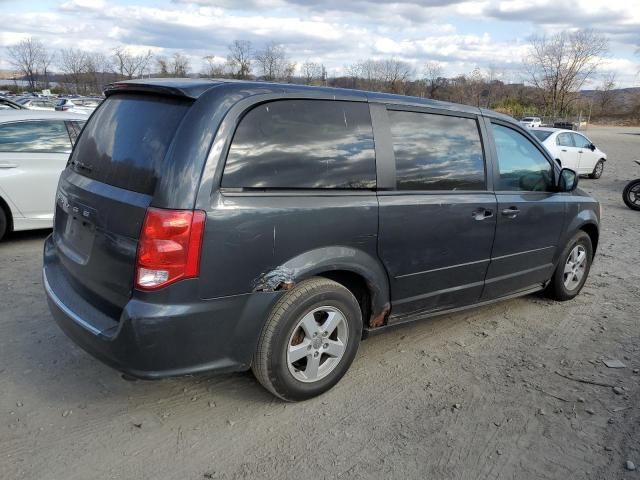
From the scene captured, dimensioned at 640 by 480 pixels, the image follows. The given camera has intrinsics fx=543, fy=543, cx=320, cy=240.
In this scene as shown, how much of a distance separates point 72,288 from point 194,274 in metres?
0.99

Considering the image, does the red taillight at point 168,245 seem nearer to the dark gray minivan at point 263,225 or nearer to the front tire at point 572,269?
the dark gray minivan at point 263,225

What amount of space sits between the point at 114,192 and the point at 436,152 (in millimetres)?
2096

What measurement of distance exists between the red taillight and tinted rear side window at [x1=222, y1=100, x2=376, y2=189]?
30 cm

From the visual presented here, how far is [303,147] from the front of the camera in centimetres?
303

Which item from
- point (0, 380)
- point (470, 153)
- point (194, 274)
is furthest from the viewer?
point (470, 153)

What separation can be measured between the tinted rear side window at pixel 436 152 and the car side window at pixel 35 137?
16.1 ft

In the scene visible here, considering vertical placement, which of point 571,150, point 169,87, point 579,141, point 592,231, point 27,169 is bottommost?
point 571,150

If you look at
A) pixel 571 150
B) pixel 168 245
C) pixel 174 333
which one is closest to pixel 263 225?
pixel 168 245

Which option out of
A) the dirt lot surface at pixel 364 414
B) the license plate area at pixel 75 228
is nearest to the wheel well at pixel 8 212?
the dirt lot surface at pixel 364 414

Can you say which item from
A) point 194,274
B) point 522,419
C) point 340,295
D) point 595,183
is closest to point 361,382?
point 340,295

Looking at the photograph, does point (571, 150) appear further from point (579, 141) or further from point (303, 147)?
point (303, 147)

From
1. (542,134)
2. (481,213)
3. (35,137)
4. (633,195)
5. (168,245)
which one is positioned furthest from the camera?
(542,134)

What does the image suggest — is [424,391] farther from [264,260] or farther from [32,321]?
[32,321]

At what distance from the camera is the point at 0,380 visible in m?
3.38
